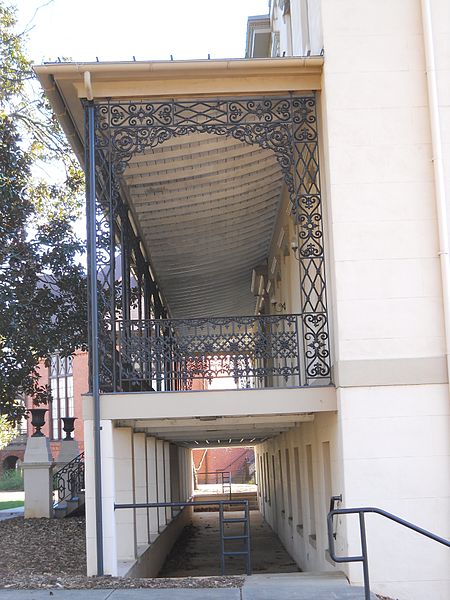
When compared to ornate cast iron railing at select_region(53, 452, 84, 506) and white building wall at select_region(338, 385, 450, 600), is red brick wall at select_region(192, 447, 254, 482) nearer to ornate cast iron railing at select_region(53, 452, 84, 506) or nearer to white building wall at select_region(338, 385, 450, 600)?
ornate cast iron railing at select_region(53, 452, 84, 506)

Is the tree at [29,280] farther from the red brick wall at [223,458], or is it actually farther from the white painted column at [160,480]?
the red brick wall at [223,458]

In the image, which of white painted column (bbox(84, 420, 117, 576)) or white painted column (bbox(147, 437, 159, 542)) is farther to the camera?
white painted column (bbox(147, 437, 159, 542))

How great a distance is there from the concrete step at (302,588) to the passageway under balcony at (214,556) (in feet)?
19.2

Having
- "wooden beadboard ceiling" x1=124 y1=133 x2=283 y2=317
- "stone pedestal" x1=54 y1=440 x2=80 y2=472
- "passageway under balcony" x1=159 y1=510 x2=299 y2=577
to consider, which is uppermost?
"wooden beadboard ceiling" x1=124 y1=133 x2=283 y2=317

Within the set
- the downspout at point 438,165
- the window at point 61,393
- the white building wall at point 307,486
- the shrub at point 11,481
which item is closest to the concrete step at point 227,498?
the shrub at point 11,481

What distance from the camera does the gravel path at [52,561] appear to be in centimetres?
836

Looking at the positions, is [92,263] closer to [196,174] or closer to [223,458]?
[196,174]

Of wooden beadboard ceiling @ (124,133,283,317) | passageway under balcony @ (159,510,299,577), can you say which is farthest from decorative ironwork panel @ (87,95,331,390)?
passageway under balcony @ (159,510,299,577)

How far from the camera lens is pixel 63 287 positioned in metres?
15.9

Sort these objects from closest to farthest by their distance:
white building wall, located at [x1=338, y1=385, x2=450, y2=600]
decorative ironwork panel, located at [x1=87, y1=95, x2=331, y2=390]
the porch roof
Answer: white building wall, located at [x1=338, y1=385, x2=450, y2=600] < the porch roof < decorative ironwork panel, located at [x1=87, y1=95, x2=331, y2=390]

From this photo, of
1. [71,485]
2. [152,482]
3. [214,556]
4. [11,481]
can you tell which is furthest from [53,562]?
[11,481]

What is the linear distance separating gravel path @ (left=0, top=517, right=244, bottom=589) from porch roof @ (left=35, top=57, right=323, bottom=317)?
5.25m

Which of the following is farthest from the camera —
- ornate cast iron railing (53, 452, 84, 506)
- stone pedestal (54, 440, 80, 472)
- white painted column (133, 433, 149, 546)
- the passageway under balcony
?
stone pedestal (54, 440, 80, 472)

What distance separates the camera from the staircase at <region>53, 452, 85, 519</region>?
1748 cm
